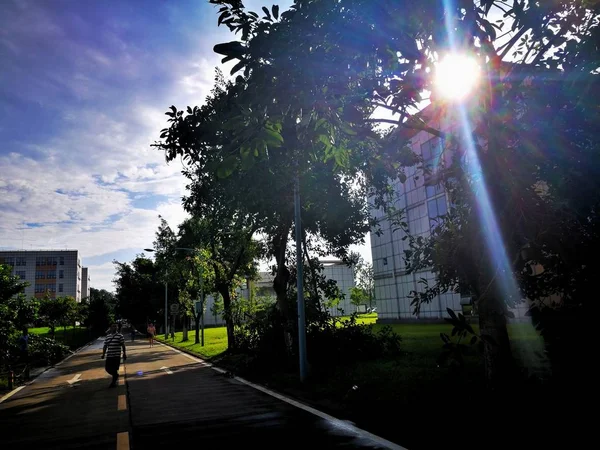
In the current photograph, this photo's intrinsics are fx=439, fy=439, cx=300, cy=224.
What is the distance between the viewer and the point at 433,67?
5.75 meters

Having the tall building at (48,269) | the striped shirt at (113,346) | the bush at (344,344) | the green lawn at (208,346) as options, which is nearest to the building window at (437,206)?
the green lawn at (208,346)

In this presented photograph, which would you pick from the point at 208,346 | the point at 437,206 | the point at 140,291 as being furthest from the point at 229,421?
the point at 140,291

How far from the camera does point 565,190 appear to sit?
215 inches

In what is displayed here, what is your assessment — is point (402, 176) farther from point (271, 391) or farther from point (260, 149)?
point (271, 391)

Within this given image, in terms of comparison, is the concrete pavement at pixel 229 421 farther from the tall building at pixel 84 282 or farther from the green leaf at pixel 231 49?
the tall building at pixel 84 282

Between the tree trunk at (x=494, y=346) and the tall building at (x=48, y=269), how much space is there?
4580 inches

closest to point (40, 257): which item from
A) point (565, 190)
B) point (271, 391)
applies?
point (271, 391)

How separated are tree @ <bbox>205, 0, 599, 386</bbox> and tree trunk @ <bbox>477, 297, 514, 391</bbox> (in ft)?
0.18

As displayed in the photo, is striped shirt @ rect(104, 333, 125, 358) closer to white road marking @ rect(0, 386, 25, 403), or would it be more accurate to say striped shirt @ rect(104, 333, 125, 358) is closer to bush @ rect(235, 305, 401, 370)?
white road marking @ rect(0, 386, 25, 403)

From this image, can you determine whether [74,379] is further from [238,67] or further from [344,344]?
[238,67]

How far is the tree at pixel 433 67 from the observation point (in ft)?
15.4

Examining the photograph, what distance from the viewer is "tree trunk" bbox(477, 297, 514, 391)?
650 cm

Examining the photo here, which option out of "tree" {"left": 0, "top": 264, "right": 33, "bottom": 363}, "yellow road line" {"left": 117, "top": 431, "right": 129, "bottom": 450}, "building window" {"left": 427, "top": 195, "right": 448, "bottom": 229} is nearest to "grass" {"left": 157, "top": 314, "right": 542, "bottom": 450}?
"yellow road line" {"left": 117, "top": 431, "right": 129, "bottom": 450}

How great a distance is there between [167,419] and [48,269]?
117 meters
